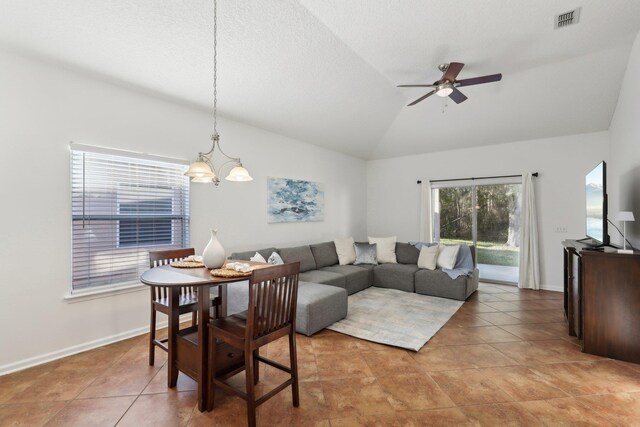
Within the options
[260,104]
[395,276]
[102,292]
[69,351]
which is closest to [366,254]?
[395,276]

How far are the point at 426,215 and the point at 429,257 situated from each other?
1.52m

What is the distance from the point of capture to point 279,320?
2033mm

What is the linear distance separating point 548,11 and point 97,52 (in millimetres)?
4082

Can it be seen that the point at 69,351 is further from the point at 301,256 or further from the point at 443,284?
the point at 443,284

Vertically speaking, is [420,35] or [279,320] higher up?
[420,35]

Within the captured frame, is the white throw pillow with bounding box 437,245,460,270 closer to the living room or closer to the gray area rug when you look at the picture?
the gray area rug

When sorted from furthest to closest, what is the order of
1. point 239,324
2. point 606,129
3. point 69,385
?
point 606,129, point 69,385, point 239,324

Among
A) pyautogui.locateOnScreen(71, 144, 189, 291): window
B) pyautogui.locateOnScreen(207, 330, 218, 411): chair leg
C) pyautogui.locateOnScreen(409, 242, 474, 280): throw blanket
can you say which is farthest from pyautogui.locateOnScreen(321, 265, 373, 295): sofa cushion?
pyautogui.locateOnScreen(207, 330, 218, 411): chair leg

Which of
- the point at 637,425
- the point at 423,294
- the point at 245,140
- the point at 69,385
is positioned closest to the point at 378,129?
the point at 245,140

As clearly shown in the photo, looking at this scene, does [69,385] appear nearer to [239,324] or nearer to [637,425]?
[239,324]

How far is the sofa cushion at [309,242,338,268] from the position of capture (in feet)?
16.9

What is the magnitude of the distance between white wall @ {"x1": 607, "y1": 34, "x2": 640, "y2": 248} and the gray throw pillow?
333 centimetres

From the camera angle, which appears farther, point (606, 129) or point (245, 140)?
point (606, 129)

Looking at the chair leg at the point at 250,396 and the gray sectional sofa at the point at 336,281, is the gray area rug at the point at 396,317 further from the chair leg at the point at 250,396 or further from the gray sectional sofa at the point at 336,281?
the chair leg at the point at 250,396
